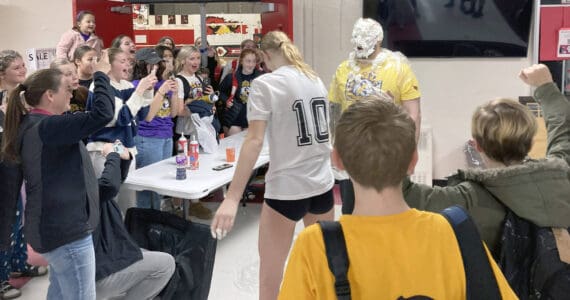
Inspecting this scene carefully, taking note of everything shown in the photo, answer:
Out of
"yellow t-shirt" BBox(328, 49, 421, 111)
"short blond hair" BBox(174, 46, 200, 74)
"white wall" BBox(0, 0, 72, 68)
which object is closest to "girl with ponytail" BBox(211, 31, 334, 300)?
"yellow t-shirt" BBox(328, 49, 421, 111)

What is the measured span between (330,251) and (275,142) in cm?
161

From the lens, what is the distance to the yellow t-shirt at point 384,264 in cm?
122

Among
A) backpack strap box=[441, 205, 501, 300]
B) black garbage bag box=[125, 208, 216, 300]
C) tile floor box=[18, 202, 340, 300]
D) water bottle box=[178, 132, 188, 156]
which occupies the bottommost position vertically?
tile floor box=[18, 202, 340, 300]

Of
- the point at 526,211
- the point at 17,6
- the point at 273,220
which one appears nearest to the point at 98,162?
the point at 273,220

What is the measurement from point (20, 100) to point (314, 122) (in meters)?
1.27

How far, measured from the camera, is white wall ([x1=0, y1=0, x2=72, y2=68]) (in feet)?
18.7

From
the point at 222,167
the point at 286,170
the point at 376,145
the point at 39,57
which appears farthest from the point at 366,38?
the point at 39,57

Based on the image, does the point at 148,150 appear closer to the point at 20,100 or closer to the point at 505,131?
the point at 20,100

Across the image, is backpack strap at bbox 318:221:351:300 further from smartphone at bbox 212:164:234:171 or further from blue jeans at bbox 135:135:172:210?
blue jeans at bbox 135:135:172:210

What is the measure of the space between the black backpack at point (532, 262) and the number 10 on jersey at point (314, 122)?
51.1 inches

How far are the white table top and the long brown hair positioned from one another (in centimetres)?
120

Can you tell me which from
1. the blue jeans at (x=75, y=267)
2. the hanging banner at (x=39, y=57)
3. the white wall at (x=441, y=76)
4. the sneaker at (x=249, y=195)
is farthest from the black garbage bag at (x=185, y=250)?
the white wall at (x=441, y=76)

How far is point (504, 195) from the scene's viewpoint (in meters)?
1.62

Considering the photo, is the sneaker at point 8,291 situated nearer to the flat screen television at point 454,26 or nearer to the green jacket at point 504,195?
the green jacket at point 504,195
